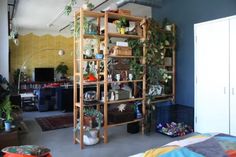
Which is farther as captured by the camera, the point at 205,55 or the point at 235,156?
the point at 205,55

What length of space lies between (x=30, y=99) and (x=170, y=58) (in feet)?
16.3

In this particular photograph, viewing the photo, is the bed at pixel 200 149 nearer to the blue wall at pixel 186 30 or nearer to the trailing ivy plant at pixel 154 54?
the trailing ivy plant at pixel 154 54

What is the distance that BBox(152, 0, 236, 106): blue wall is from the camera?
4254 mm

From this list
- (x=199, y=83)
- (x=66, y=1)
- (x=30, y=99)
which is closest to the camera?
(x=199, y=83)

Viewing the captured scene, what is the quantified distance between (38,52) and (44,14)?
2.70 m

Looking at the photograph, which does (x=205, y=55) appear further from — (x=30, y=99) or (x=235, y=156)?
(x=30, y=99)

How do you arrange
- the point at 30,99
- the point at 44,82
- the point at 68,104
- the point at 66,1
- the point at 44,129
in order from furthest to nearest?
the point at 44,82 → the point at 30,99 → the point at 68,104 → the point at 66,1 → the point at 44,129

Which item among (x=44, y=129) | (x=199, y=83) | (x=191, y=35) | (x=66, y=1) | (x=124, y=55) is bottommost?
(x=44, y=129)

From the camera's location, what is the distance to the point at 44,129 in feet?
15.3

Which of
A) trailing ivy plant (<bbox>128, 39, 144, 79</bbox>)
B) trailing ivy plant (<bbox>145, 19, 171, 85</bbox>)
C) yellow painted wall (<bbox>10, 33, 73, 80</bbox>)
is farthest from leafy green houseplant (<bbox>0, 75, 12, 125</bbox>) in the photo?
yellow painted wall (<bbox>10, 33, 73, 80</bbox>)

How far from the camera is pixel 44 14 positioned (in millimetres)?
6270

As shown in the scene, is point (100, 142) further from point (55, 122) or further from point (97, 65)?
point (55, 122)

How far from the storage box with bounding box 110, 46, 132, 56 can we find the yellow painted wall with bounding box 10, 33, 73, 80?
5.49 metres

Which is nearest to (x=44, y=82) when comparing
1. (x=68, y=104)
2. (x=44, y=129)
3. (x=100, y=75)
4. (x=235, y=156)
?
(x=68, y=104)
